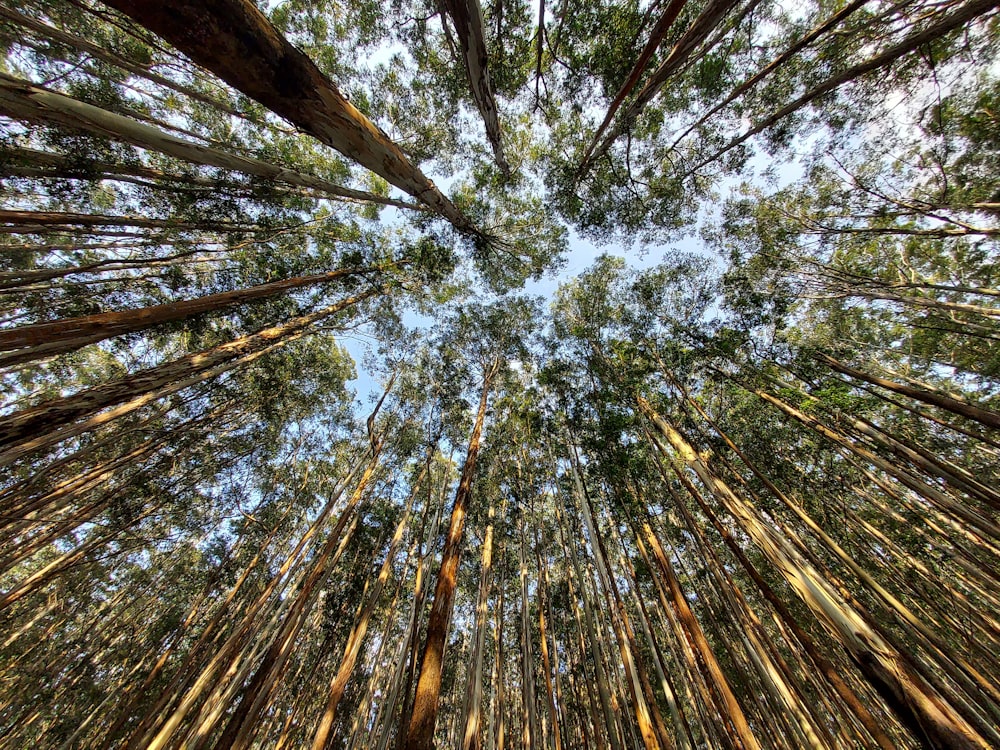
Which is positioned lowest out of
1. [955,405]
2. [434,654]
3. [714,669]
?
[714,669]

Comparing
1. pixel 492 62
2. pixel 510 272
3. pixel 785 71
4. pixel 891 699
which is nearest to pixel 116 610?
pixel 510 272

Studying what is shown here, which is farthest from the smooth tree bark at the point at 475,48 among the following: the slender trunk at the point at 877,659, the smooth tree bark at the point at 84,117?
the slender trunk at the point at 877,659

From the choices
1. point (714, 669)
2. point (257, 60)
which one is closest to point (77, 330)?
point (257, 60)

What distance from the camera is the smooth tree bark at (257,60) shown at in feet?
4.91

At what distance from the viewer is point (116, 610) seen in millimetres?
9992

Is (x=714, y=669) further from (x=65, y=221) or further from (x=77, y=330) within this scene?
(x=65, y=221)

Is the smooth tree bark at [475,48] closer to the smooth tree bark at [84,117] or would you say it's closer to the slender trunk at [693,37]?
the slender trunk at [693,37]

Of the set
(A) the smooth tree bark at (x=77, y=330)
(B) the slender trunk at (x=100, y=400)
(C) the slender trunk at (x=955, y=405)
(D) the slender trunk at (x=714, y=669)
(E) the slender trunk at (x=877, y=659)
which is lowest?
(D) the slender trunk at (x=714, y=669)

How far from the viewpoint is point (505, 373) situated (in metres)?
10.2

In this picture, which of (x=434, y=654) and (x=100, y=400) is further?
(x=100, y=400)

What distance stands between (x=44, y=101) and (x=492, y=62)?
650cm

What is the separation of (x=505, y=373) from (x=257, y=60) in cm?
865

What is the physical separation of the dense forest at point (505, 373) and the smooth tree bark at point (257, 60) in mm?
87

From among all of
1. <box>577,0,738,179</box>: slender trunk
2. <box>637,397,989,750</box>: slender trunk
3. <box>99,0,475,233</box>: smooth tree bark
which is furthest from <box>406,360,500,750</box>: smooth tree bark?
<box>577,0,738,179</box>: slender trunk
